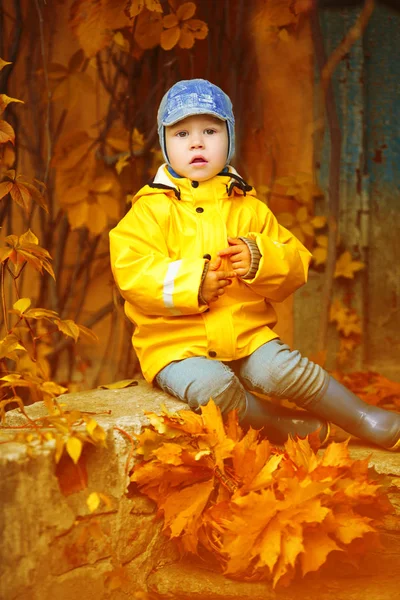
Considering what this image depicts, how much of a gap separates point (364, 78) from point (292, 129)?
1.43 ft

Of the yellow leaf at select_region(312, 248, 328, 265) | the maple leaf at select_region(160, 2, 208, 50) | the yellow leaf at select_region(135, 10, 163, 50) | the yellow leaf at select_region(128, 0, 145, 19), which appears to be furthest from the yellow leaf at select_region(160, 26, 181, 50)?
the yellow leaf at select_region(312, 248, 328, 265)

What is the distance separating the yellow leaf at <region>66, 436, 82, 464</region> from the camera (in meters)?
2.08

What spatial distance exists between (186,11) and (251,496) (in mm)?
2243

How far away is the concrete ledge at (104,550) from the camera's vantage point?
6.84ft

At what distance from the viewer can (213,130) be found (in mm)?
2701

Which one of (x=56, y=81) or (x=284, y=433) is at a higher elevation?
(x=56, y=81)

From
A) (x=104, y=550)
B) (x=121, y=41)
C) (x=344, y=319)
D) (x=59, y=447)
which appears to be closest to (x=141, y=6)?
(x=121, y=41)

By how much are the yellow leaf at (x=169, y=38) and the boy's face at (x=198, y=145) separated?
98 centimetres

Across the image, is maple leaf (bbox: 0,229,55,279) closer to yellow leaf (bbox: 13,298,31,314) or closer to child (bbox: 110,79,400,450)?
yellow leaf (bbox: 13,298,31,314)

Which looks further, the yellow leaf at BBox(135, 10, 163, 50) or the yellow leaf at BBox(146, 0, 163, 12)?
the yellow leaf at BBox(135, 10, 163, 50)

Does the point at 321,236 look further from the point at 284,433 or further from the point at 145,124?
the point at 284,433

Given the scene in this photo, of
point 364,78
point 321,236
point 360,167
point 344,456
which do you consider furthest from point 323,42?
point 344,456

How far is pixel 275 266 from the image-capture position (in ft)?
8.71

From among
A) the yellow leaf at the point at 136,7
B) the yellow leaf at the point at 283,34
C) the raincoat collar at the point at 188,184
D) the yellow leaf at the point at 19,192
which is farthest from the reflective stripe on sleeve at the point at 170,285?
the yellow leaf at the point at 283,34
